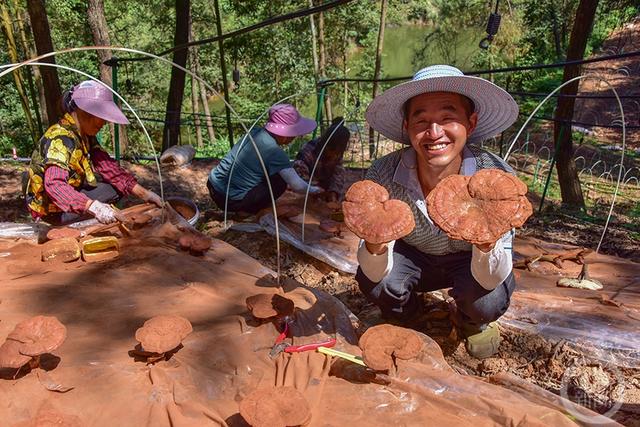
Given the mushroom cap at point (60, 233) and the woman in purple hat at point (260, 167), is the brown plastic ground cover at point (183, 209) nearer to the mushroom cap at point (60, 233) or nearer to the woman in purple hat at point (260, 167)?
the woman in purple hat at point (260, 167)

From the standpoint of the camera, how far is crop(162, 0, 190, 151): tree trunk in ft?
28.3

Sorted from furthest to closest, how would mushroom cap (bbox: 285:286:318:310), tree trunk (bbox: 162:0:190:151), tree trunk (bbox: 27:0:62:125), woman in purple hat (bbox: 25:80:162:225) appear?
tree trunk (bbox: 162:0:190:151)
tree trunk (bbox: 27:0:62:125)
woman in purple hat (bbox: 25:80:162:225)
mushroom cap (bbox: 285:286:318:310)

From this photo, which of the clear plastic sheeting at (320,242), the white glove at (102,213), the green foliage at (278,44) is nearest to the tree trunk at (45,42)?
the white glove at (102,213)

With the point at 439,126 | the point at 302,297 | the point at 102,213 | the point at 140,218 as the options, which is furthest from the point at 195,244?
the point at 439,126

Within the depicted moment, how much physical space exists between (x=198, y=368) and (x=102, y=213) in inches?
63.4

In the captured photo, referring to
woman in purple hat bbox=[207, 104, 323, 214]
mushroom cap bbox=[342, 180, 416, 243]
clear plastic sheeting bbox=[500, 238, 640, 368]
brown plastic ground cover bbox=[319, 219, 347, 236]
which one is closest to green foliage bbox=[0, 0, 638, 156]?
woman in purple hat bbox=[207, 104, 323, 214]

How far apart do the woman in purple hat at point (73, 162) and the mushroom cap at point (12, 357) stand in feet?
5.00

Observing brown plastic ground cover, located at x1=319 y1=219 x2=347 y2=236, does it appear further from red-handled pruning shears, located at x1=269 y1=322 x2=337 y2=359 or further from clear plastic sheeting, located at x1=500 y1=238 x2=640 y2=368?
red-handled pruning shears, located at x1=269 y1=322 x2=337 y2=359

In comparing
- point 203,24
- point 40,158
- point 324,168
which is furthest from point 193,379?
point 203,24

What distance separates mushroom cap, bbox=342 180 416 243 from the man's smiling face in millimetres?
325

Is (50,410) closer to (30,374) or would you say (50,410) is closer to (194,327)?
(30,374)

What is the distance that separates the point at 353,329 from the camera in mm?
2195

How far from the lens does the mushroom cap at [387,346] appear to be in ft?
5.43

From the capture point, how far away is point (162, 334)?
1.71m
